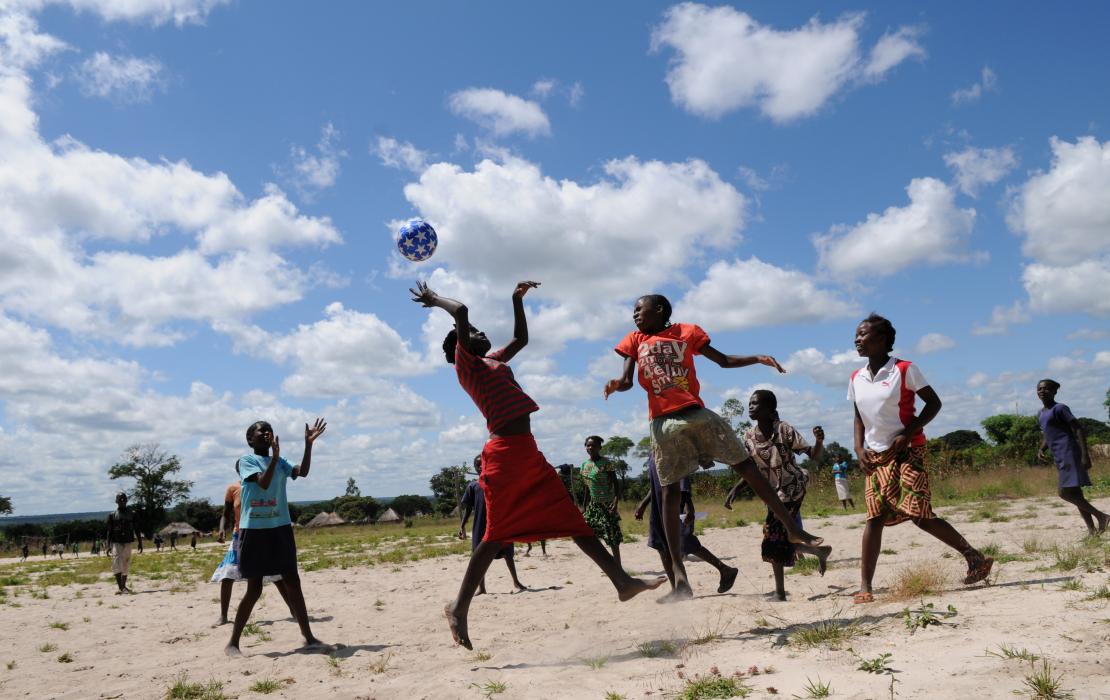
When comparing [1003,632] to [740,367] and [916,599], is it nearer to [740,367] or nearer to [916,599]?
[916,599]

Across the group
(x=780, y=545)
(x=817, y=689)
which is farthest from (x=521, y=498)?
(x=780, y=545)

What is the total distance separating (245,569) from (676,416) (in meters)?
4.09

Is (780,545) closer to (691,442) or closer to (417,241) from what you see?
(691,442)

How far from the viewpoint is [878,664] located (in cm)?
377

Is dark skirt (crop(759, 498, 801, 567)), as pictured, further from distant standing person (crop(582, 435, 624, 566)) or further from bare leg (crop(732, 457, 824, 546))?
distant standing person (crop(582, 435, 624, 566))

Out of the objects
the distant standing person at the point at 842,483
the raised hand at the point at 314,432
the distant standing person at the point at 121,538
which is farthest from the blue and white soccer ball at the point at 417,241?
the distant standing person at the point at 842,483

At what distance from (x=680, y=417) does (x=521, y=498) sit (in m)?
1.24

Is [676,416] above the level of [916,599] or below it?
above

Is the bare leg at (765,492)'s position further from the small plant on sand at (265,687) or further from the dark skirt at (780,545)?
the small plant on sand at (265,687)

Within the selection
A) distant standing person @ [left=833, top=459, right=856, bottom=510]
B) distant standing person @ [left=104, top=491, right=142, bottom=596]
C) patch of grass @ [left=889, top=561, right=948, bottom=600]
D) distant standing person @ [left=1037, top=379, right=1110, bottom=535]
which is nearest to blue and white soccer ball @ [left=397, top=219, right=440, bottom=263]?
patch of grass @ [left=889, top=561, right=948, bottom=600]

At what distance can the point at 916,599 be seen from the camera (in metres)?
5.33

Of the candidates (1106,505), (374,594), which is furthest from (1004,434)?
(374,594)

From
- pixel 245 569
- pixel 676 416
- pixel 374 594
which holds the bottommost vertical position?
pixel 374 594

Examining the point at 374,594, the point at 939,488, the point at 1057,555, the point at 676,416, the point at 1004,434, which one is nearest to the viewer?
the point at 676,416
